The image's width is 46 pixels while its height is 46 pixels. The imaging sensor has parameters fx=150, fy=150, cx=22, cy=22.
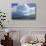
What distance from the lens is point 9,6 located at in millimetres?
4605

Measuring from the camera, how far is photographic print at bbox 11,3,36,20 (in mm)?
4617

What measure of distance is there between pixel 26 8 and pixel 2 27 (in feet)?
3.10

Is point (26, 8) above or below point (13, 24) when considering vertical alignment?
above

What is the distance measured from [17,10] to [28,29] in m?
0.68

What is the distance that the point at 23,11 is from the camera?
4.67m

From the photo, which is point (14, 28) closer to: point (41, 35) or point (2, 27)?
point (2, 27)

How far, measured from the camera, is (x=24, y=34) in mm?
4656

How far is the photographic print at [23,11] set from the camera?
15.1 ft

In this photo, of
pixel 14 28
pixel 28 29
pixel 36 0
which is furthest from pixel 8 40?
pixel 36 0

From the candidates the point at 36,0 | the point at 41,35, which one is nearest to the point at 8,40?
the point at 41,35

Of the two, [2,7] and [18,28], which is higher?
[2,7]

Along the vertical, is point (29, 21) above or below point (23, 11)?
below

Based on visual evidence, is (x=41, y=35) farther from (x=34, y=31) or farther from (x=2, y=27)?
(x=2, y=27)

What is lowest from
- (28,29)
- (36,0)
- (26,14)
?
(28,29)
